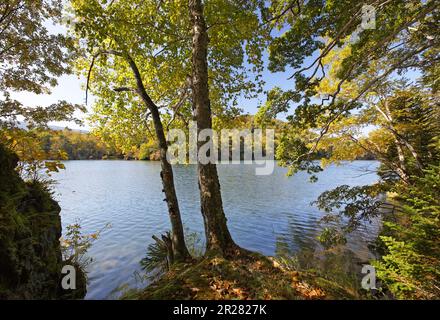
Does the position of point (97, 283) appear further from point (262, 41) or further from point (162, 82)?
point (262, 41)

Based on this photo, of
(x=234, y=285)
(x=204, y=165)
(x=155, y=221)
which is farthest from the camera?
(x=155, y=221)

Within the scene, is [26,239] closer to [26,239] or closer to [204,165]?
[26,239]

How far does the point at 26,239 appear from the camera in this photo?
3953mm

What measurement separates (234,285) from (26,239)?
13.5 ft

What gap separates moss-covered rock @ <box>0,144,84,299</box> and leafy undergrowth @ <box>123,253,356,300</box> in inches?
82.8

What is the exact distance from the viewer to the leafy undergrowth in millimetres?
2922

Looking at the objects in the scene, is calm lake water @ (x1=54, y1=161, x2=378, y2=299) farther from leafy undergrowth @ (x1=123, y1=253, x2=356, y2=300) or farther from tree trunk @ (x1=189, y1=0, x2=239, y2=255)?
leafy undergrowth @ (x1=123, y1=253, x2=356, y2=300)

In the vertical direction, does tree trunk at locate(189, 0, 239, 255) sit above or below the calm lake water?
above

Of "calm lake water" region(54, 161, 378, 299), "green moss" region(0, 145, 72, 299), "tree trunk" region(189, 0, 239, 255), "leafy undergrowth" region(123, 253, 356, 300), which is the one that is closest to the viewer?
"leafy undergrowth" region(123, 253, 356, 300)

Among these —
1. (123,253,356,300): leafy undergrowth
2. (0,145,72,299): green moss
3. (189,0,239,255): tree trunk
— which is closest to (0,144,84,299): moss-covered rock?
(0,145,72,299): green moss

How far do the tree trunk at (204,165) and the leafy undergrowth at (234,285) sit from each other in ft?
2.33

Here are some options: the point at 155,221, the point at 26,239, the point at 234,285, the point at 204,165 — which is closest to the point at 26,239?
the point at 26,239

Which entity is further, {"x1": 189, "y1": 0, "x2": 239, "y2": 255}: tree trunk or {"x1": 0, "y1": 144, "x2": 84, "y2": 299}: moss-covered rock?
{"x1": 189, "y1": 0, "x2": 239, "y2": 255}: tree trunk

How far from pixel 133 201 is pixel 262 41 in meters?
17.4
